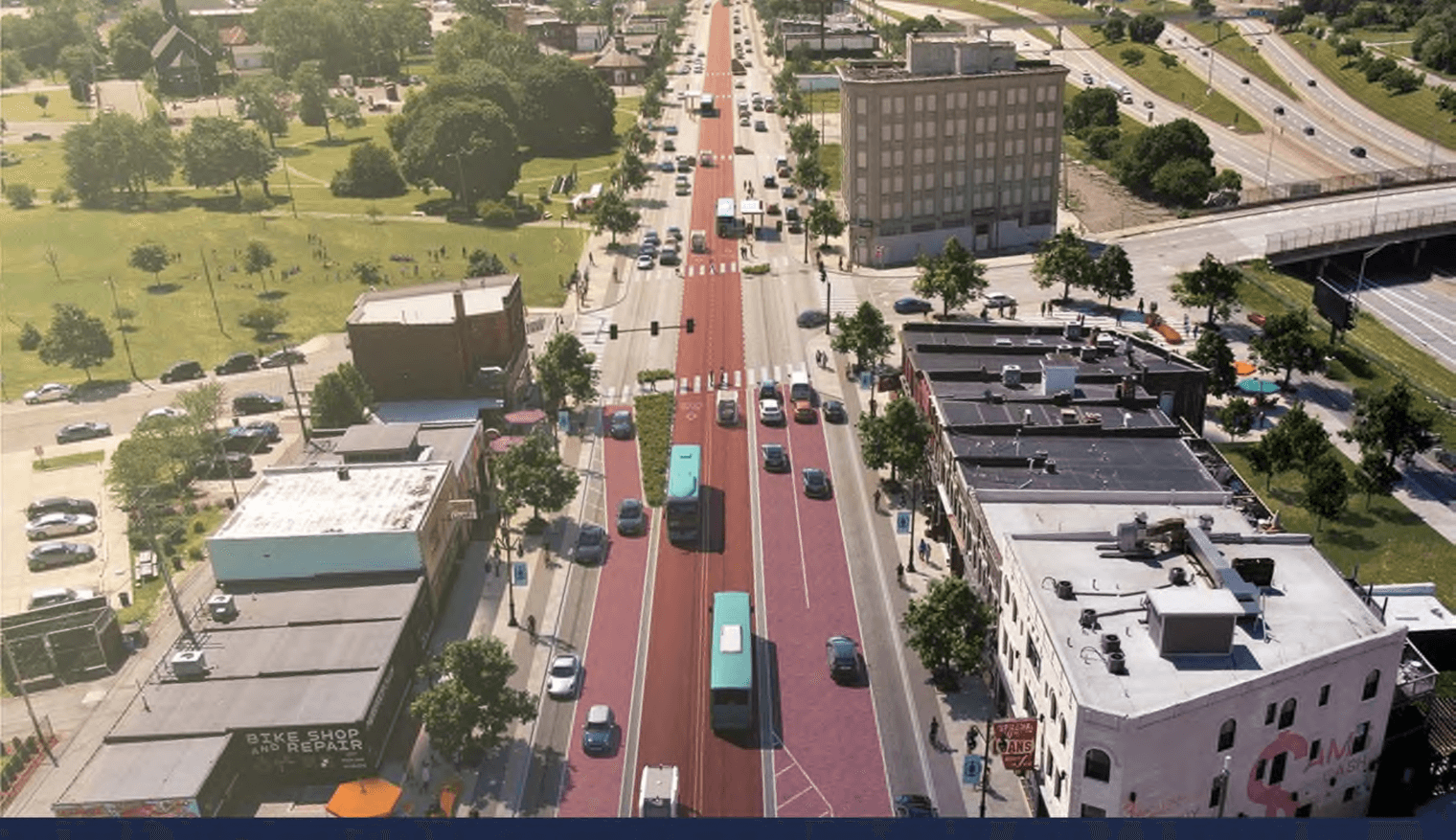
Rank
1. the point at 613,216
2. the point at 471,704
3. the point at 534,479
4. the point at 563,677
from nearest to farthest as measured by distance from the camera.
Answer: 1. the point at 471,704
2. the point at 563,677
3. the point at 534,479
4. the point at 613,216

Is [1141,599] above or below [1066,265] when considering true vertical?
above

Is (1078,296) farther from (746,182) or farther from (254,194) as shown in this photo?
(254,194)

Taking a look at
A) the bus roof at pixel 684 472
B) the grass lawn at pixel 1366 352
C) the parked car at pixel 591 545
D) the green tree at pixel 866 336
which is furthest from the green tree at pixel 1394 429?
the parked car at pixel 591 545

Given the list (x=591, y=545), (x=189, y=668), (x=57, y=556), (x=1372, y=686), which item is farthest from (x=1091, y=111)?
(x=189, y=668)

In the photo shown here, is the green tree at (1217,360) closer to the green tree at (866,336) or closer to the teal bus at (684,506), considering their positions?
the green tree at (866,336)

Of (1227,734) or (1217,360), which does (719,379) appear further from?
(1227,734)

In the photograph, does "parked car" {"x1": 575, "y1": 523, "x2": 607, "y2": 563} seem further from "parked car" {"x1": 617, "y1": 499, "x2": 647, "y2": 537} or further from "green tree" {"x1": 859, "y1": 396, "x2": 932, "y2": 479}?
"green tree" {"x1": 859, "y1": 396, "x2": 932, "y2": 479}

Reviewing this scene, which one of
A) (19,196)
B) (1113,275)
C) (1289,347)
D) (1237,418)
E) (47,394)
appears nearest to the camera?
(1237,418)
